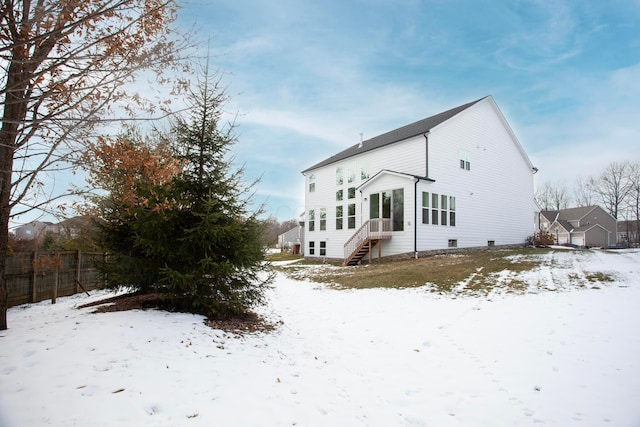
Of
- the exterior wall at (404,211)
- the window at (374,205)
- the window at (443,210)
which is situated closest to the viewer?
the exterior wall at (404,211)

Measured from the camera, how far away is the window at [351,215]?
20984mm

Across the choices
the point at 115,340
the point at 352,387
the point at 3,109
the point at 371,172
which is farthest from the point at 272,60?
the point at 371,172

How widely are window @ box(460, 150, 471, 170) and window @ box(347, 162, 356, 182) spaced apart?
21.6 feet

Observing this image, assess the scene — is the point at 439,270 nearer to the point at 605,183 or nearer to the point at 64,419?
the point at 64,419

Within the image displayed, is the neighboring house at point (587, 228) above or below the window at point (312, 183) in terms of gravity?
below

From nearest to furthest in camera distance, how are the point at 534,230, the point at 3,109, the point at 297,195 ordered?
the point at 3,109 → the point at 534,230 → the point at 297,195

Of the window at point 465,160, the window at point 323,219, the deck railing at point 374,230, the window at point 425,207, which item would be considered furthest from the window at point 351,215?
the window at point 465,160

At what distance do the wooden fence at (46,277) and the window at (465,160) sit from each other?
60.2 ft

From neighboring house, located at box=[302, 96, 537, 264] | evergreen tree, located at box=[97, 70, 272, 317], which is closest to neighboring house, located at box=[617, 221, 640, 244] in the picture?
neighboring house, located at box=[302, 96, 537, 264]

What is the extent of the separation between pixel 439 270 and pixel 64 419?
11301 millimetres

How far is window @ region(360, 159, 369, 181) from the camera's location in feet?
68.9

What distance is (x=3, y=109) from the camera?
4.64 metres

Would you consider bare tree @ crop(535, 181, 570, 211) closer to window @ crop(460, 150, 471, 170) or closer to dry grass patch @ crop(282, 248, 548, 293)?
window @ crop(460, 150, 471, 170)

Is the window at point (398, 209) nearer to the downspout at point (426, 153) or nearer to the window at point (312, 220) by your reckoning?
the downspout at point (426, 153)
